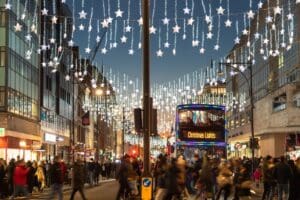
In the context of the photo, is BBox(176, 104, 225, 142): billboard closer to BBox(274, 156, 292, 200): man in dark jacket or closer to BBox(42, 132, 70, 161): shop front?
BBox(274, 156, 292, 200): man in dark jacket

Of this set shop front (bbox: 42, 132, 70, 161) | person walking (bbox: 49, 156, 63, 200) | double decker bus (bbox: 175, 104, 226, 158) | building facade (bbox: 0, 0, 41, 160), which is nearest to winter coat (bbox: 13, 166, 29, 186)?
person walking (bbox: 49, 156, 63, 200)

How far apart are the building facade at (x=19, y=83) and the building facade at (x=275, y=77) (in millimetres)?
17536

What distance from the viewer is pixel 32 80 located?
191 ft

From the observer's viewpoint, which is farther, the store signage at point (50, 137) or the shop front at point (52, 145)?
the store signage at point (50, 137)

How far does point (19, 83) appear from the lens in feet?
172

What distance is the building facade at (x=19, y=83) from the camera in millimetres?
47938

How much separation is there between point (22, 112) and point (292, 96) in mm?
24787

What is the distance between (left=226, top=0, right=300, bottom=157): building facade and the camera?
197ft

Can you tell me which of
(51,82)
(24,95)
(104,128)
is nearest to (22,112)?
(24,95)

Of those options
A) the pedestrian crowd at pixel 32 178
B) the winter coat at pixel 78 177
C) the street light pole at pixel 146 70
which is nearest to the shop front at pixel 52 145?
the pedestrian crowd at pixel 32 178

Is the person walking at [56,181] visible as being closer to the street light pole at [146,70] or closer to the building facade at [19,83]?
the street light pole at [146,70]

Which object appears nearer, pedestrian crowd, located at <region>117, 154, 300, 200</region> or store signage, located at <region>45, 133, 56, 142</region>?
pedestrian crowd, located at <region>117, 154, 300, 200</region>

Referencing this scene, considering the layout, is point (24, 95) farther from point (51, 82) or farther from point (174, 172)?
point (174, 172)

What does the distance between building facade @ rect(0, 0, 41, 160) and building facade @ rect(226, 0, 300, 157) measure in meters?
17.5
